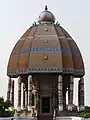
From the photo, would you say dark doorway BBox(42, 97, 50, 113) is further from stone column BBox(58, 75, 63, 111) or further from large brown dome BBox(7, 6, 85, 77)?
large brown dome BBox(7, 6, 85, 77)

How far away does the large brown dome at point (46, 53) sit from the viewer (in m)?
48.9

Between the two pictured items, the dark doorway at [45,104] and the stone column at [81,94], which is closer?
the dark doorway at [45,104]

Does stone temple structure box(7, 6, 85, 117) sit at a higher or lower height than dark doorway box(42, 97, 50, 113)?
higher

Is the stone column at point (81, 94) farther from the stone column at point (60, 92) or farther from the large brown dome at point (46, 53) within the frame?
the stone column at point (60, 92)

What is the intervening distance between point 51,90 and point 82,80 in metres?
3.47

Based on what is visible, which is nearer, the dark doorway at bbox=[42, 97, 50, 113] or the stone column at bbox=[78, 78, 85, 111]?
the dark doorway at bbox=[42, 97, 50, 113]

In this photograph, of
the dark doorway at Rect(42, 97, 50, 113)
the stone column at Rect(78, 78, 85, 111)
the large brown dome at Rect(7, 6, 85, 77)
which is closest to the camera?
the large brown dome at Rect(7, 6, 85, 77)

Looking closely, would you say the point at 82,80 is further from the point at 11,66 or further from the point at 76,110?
the point at 11,66

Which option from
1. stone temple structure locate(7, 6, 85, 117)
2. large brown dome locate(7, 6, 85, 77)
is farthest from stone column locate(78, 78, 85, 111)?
large brown dome locate(7, 6, 85, 77)

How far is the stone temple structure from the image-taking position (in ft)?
161

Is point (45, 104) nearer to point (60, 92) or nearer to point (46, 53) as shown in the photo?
point (60, 92)

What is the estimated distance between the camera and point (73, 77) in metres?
50.7

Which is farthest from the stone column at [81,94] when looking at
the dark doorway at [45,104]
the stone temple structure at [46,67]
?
the dark doorway at [45,104]

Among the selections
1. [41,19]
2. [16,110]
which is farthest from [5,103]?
[41,19]
